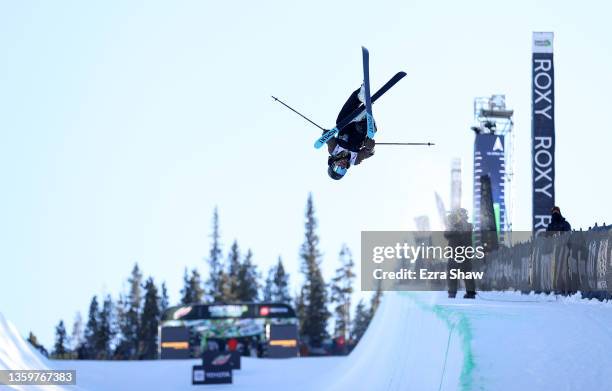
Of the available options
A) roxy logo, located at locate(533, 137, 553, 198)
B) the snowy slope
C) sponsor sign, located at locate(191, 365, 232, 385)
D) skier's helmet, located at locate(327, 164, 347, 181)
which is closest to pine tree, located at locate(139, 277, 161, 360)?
sponsor sign, located at locate(191, 365, 232, 385)

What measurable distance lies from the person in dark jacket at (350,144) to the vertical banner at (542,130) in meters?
15.9

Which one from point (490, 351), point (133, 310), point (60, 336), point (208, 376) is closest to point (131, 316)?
point (133, 310)

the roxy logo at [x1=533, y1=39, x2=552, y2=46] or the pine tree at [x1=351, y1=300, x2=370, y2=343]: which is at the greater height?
the roxy logo at [x1=533, y1=39, x2=552, y2=46]

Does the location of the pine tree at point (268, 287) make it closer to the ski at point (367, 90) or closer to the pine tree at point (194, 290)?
the pine tree at point (194, 290)

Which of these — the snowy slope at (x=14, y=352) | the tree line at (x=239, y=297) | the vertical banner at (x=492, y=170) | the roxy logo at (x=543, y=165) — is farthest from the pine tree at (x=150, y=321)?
the snowy slope at (x=14, y=352)

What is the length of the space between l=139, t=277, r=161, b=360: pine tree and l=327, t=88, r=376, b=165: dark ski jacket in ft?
245

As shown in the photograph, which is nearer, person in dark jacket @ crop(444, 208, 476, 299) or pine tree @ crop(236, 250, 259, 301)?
person in dark jacket @ crop(444, 208, 476, 299)

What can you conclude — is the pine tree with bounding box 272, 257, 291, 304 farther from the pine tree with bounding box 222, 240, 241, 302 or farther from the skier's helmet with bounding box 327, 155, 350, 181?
the skier's helmet with bounding box 327, 155, 350, 181

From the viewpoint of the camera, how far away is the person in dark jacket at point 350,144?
572 inches

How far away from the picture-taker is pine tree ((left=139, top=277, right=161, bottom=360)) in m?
86.8

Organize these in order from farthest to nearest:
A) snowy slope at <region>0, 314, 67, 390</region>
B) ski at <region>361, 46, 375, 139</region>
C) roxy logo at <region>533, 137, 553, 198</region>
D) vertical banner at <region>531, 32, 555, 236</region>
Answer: roxy logo at <region>533, 137, 553, 198</region> < vertical banner at <region>531, 32, 555, 236</region> < snowy slope at <region>0, 314, 67, 390</region> < ski at <region>361, 46, 375, 139</region>

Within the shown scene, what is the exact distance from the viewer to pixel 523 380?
9.98 meters

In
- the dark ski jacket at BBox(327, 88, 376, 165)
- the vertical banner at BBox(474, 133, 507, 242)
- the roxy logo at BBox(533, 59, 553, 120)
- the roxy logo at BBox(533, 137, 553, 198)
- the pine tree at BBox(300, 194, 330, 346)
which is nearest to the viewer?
the dark ski jacket at BBox(327, 88, 376, 165)

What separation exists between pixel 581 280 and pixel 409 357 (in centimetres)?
487
